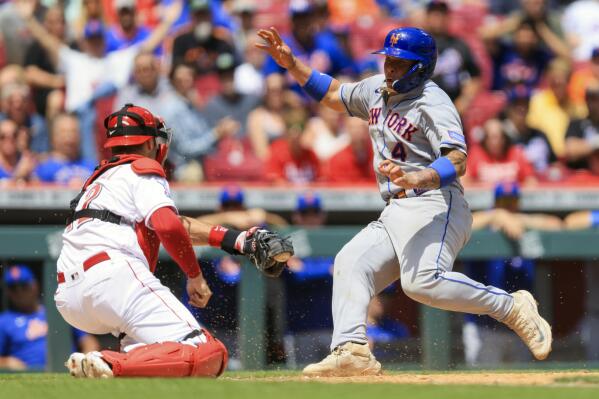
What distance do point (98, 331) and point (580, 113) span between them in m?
6.82

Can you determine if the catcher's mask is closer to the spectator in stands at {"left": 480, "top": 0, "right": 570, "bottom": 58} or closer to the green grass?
the green grass

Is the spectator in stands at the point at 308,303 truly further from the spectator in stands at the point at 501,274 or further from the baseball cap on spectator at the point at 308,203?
the spectator in stands at the point at 501,274

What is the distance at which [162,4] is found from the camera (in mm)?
11484

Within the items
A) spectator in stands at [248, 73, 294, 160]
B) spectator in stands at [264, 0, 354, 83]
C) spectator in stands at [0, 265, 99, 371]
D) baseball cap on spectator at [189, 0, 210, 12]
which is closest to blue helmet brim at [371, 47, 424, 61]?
spectator in stands at [0, 265, 99, 371]

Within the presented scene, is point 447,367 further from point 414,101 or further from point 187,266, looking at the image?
point 187,266

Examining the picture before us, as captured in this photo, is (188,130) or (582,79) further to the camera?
(582,79)

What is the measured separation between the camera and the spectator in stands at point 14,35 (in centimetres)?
1091

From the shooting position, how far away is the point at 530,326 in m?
6.15

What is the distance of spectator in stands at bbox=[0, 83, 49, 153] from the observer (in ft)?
32.9

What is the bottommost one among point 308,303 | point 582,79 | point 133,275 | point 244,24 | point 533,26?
point 308,303

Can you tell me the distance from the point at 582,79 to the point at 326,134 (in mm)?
2996

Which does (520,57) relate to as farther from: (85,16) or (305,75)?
(305,75)

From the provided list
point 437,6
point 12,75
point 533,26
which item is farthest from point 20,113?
point 533,26

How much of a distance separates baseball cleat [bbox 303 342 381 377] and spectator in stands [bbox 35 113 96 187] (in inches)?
159
